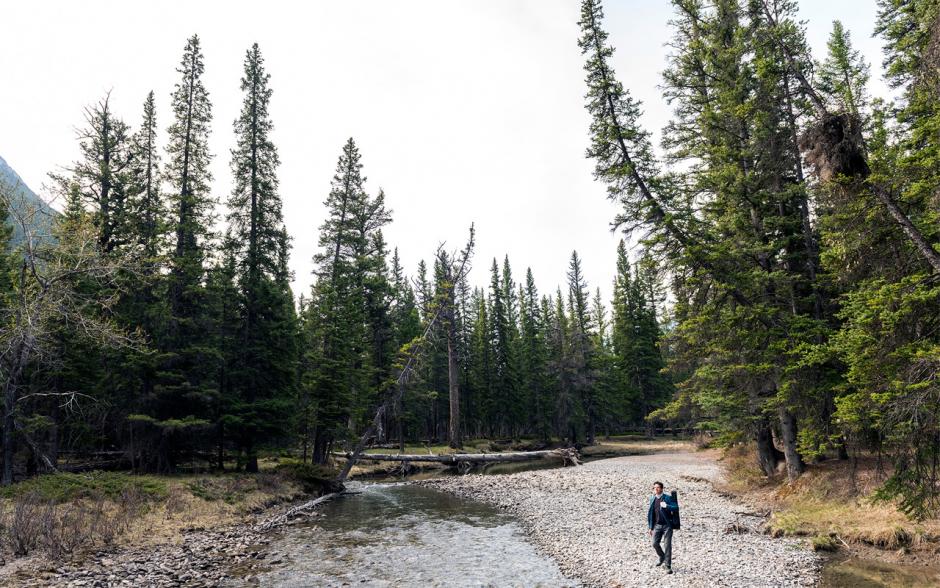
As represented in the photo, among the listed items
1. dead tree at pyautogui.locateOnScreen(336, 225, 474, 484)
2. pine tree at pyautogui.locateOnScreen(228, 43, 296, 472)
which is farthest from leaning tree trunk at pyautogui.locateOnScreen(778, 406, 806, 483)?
pine tree at pyautogui.locateOnScreen(228, 43, 296, 472)

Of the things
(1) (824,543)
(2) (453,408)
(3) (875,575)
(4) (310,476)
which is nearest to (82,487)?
(4) (310,476)

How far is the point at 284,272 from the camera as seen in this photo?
88.5 ft

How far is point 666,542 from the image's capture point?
35.3ft

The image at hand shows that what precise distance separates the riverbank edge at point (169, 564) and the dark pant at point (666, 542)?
994cm

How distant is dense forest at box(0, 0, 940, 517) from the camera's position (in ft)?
36.2

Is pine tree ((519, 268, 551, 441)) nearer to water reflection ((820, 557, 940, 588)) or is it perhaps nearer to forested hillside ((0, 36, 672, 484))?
forested hillside ((0, 36, 672, 484))

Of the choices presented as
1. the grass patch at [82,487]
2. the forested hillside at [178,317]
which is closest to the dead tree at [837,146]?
the forested hillside at [178,317]

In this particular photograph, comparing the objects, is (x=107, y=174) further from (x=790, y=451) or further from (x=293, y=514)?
(x=790, y=451)

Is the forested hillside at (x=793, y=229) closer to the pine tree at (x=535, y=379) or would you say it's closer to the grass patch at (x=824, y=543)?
the grass patch at (x=824, y=543)

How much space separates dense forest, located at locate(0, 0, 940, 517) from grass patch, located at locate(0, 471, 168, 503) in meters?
1.87

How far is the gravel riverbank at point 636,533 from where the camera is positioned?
10.2 metres

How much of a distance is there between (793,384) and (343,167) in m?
30.8

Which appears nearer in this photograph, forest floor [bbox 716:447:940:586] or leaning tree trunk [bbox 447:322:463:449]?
forest floor [bbox 716:447:940:586]

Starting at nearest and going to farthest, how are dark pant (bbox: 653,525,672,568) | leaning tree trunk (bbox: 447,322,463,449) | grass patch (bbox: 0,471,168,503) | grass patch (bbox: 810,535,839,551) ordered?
dark pant (bbox: 653,525,672,568)
grass patch (bbox: 810,535,839,551)
grass patch (bbox: 0,471,168,503)
leaning tree trunk (bbox: 447,322,463,449)
